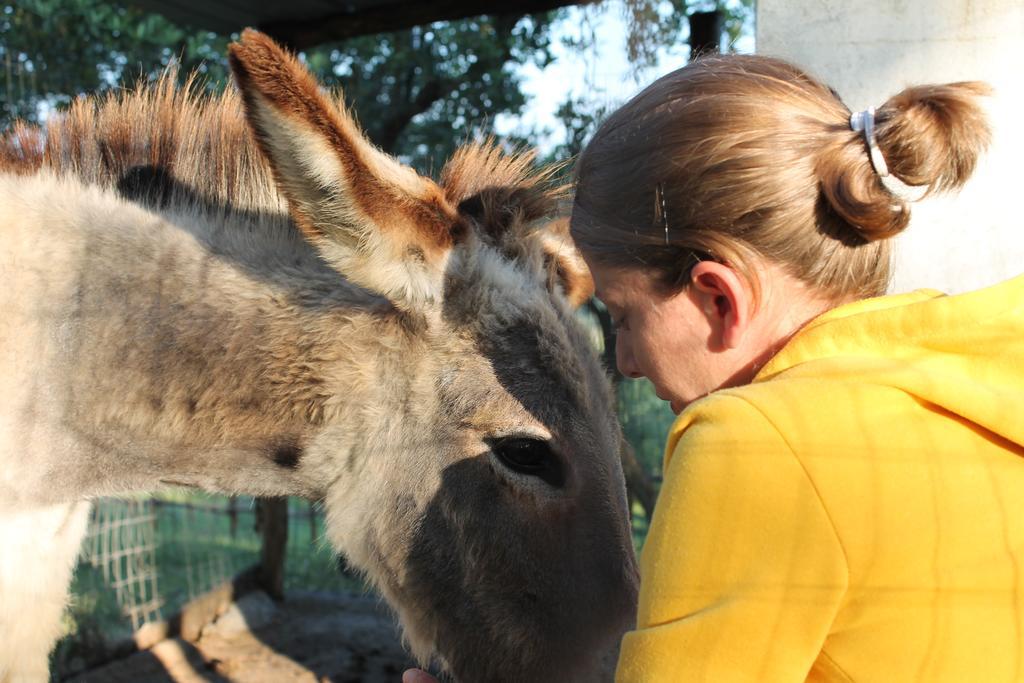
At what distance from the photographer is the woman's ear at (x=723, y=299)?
122 cm

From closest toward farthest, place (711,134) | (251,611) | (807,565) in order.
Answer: (807,565)
(711,134)
(251,611)

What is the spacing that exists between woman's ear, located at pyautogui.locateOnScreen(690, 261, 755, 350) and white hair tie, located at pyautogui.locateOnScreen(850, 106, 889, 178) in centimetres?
23

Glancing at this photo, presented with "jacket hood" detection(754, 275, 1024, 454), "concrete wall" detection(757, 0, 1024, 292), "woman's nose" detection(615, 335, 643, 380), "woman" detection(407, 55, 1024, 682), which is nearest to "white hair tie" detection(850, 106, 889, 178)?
"woman" detection(407, 55, 1024, 682)

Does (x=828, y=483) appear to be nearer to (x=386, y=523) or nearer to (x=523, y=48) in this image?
(x=386, y=523)

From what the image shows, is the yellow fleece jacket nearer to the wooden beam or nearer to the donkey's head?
the donkey's head

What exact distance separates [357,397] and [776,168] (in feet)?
3.79

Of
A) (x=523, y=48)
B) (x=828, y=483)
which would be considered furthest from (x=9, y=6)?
(x=828, y=483)

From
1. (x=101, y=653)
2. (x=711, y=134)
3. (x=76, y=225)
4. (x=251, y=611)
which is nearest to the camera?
(x=711, y=134)

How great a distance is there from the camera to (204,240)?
6.97 feet

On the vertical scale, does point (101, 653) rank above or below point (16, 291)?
below

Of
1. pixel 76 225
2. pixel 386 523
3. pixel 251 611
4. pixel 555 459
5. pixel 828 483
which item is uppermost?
pixel 76 225

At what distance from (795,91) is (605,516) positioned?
1087 millimetres

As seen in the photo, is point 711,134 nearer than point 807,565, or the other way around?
point 807,565

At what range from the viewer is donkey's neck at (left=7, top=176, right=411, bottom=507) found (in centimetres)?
200
